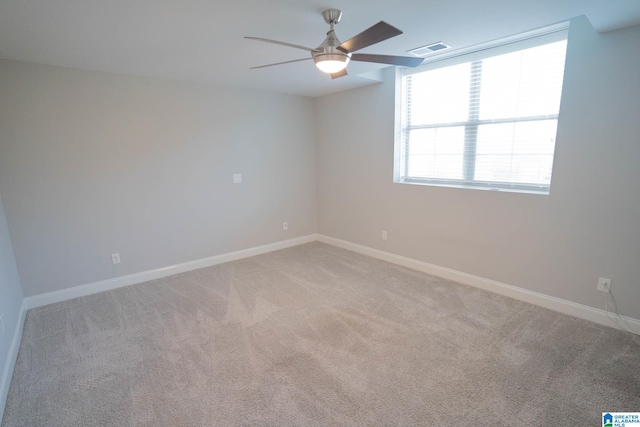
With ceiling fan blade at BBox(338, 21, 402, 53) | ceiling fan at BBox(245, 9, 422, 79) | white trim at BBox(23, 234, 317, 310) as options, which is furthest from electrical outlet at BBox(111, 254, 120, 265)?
ceiling fan blade at BBox(338, 21, 402, 53)

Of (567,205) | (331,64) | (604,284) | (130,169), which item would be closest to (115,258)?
(130,169)

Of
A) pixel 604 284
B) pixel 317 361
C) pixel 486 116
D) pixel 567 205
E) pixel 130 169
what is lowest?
pixel 317 361

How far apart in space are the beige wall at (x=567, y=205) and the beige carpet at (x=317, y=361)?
0.36 metres

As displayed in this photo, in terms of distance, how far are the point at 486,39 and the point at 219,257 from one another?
3845mm

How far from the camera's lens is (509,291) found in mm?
3010

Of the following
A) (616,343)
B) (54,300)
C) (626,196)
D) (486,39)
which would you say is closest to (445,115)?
(486,39)

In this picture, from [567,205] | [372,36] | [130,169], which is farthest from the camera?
[130,169]

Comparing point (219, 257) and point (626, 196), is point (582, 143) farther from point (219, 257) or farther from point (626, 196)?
point (219, 257)

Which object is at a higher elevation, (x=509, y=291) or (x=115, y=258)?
(x=115, y=258)

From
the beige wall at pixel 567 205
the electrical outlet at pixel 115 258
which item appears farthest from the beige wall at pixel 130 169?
the beige wall at pixel 567 205

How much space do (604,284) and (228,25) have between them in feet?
11.6

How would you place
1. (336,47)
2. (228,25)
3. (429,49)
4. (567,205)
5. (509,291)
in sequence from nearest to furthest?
(336,47) < (228,25) < (567,205) < (429,49) < (509,291)

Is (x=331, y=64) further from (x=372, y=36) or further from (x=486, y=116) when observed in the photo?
(x=486, y=116)

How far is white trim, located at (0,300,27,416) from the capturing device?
183cm
